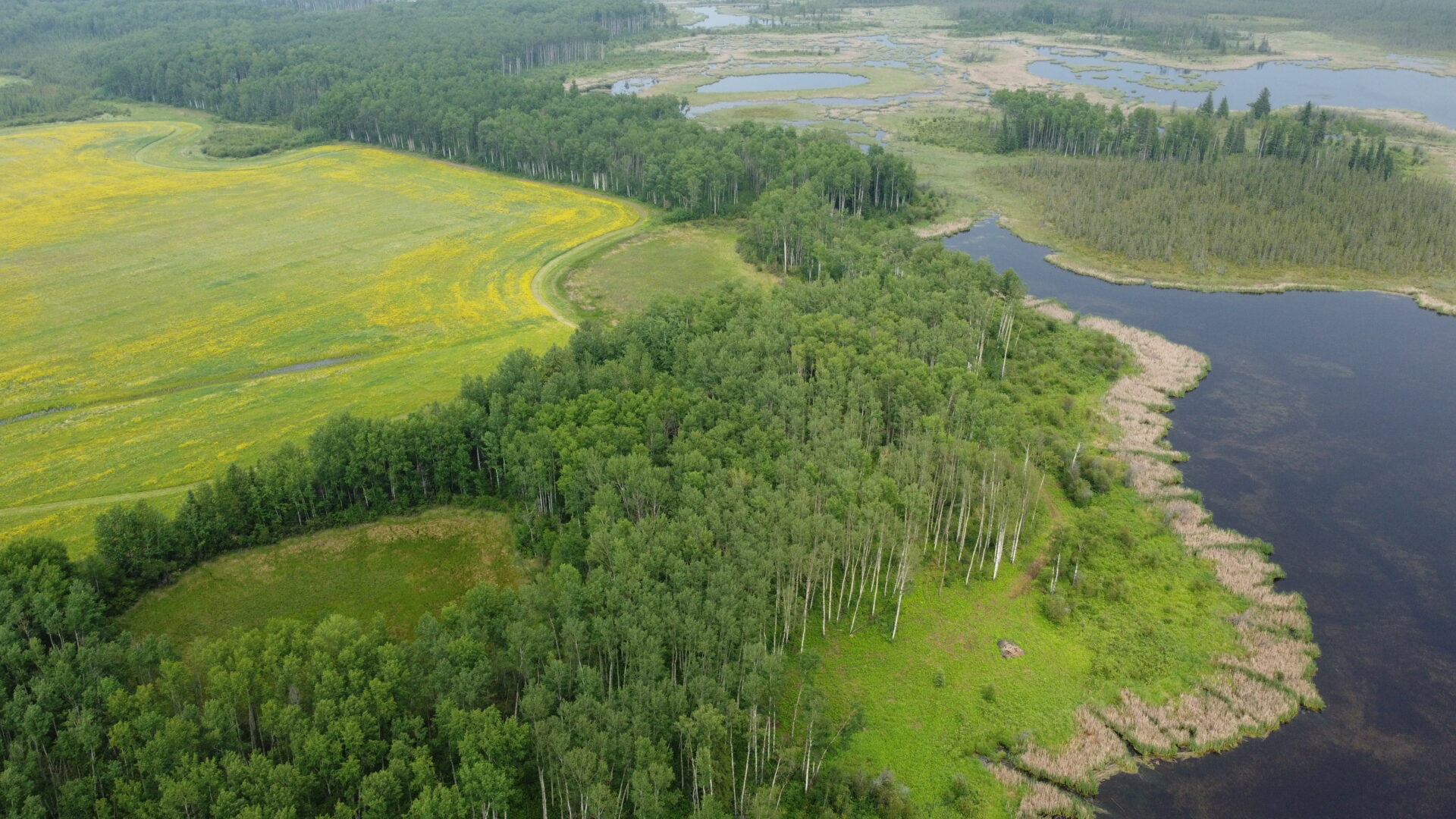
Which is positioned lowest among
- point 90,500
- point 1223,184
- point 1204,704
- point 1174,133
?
point 1204,704

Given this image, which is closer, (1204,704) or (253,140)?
(1204,704)

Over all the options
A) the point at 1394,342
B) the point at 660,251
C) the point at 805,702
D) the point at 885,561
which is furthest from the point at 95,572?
the point at 1394,342

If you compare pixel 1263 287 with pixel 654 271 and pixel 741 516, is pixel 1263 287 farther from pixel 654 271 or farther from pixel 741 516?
pixel 741 516

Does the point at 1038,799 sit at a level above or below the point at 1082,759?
below

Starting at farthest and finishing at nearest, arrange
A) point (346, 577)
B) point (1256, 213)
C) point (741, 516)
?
point (1256, 213)
point (346, 577)
point (741, 516)

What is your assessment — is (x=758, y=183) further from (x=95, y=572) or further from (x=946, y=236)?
(x=95, y=572)

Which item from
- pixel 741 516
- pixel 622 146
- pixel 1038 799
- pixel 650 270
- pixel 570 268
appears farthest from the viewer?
pixel 622 146

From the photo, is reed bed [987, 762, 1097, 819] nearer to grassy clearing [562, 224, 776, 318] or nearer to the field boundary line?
the field boundary line

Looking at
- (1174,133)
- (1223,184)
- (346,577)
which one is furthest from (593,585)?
(1174,133)
